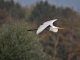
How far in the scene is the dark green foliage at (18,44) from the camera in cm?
2100

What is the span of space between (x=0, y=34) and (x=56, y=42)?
2423 centimetres

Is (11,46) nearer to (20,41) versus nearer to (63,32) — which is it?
(20,41)

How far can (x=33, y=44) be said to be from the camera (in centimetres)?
2208

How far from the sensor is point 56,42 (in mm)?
45688

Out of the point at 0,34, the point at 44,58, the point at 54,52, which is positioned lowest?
the point at 54,52

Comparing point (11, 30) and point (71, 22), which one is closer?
point (11, 30)

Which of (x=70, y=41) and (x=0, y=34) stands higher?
(x=0, y=34)

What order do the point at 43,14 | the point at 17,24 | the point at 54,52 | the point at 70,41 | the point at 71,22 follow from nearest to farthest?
the point at 17,24 → the point at 54,52 → the point at 70,41 → the point at 71,22 → the point at 43,14

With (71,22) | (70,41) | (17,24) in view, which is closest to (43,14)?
(71,22)

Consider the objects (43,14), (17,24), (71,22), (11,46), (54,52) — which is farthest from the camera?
(43,14)

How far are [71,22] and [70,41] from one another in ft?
14.1

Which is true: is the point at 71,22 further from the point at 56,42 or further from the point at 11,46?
the point at 11,46

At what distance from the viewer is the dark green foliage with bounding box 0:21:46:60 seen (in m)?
21.0

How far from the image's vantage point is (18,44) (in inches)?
835
